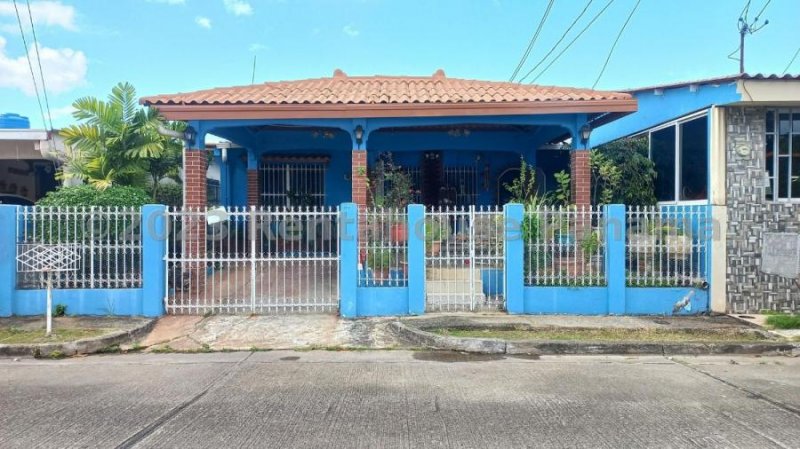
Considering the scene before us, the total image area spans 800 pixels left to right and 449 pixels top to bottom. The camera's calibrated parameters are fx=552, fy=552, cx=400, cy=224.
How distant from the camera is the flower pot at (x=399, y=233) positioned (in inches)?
319

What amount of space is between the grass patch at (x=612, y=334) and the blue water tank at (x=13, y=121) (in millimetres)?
12874

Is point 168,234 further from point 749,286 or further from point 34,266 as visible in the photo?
point 749,286

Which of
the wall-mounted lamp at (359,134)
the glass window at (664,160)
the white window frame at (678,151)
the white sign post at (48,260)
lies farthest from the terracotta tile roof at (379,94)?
the white sign post at (48,260)

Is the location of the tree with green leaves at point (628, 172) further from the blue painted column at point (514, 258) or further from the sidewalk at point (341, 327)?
the sidewalk at point (341, 327)

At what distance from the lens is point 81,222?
26.2 feet

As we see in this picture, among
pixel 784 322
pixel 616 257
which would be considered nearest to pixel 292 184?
pixel 616 257

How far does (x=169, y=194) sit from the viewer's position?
498 inches

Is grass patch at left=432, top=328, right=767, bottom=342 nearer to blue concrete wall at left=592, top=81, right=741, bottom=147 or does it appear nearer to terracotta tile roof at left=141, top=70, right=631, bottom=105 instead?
blue concrete wall at left=592, top=81, right=741, bottom=147

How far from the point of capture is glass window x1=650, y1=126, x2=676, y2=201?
963cm

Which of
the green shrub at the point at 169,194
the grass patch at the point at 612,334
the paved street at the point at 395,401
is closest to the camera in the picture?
the paved street at the point at 395,401

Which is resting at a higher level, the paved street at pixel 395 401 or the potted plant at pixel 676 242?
the potted plant at pixel 676 242

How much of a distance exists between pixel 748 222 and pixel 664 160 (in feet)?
6.80

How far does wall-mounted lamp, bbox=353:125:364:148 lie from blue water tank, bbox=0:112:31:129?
1029 cm

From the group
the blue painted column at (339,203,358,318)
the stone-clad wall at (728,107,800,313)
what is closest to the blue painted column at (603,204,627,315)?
the stone-clad wall at (728,107,800,313)
